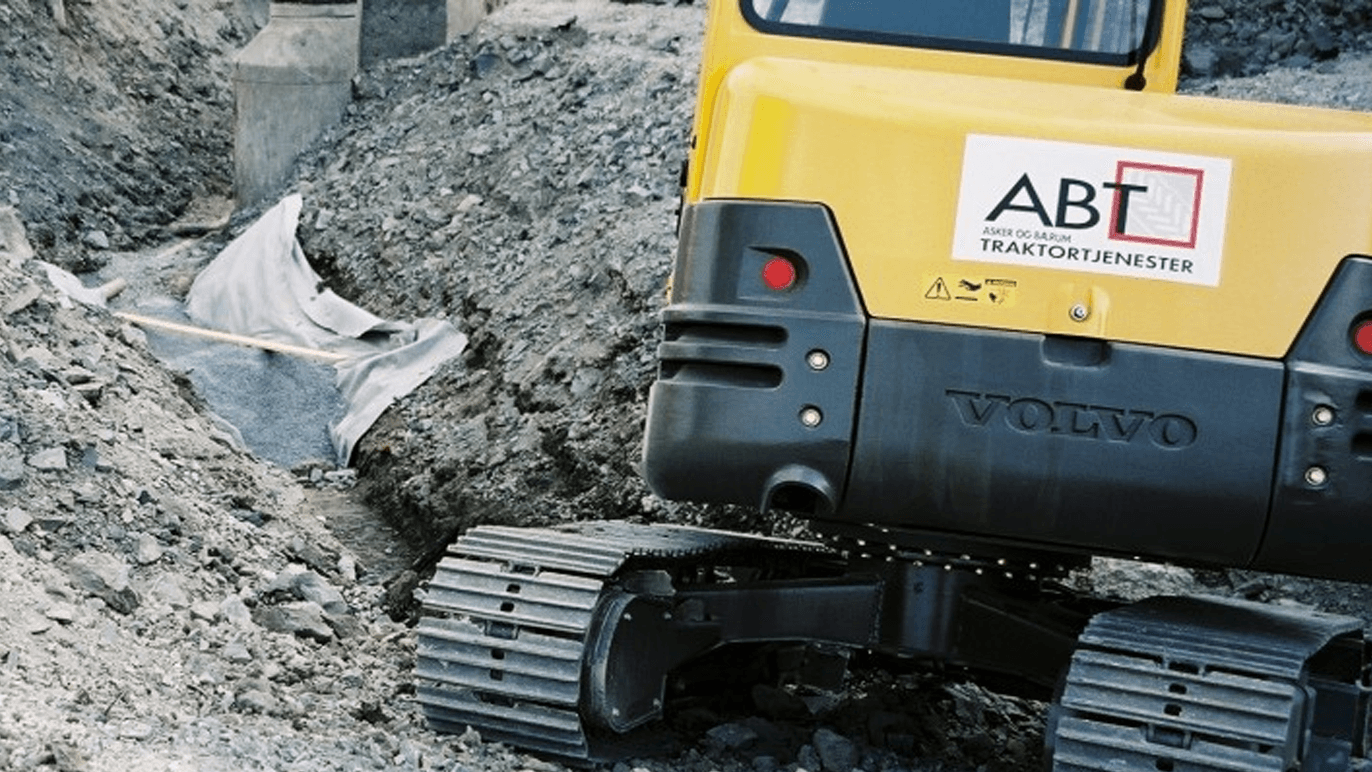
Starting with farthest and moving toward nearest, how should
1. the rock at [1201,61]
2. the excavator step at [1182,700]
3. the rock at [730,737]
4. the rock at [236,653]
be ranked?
the rock at [1201,61] < the rock at [236,653] < the rock at [730,737] < the excavator step at [1182,700]

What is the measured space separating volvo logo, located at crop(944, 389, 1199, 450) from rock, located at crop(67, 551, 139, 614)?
2837mm

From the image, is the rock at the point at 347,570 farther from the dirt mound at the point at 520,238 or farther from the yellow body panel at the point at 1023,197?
the yellow body panel at the point at 1023,197

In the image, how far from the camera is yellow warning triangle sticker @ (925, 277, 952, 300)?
596 cm

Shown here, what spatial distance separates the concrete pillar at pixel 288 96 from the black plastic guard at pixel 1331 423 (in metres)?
10.8

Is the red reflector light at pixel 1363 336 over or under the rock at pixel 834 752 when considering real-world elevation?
over

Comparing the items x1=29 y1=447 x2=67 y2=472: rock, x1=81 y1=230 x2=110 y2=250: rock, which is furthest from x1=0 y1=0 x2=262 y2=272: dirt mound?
x1=29 y1=447 x2=67 y2=472: rock

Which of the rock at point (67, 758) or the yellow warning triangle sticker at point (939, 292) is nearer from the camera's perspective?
the rock at point (67, 758)

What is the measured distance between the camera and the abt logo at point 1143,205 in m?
5.88

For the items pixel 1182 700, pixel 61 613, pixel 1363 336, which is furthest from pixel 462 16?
pixel 1182 700

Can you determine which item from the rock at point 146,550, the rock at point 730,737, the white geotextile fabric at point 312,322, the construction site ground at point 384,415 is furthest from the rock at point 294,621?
the white geotextile fabric at point 312,322

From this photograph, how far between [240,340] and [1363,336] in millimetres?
7691

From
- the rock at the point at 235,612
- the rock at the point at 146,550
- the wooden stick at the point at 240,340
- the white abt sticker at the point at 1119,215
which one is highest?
the white abt sticker at the point at 1119,215

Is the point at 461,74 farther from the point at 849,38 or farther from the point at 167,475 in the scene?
the point at 849,38

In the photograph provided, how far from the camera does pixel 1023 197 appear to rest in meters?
5.92
